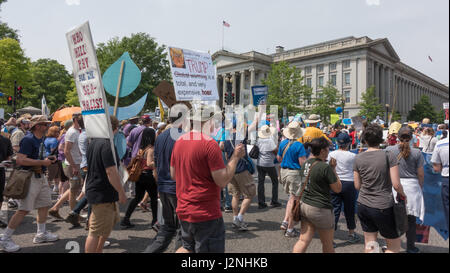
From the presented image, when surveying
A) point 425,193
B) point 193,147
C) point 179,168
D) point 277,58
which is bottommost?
point 425,193

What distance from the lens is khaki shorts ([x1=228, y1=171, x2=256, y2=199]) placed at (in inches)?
217

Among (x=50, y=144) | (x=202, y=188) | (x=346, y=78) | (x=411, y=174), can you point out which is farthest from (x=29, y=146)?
(x=346, y=78)

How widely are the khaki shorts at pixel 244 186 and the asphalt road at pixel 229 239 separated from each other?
2.10 feet

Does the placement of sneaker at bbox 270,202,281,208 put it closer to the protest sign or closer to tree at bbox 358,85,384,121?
the protest sign

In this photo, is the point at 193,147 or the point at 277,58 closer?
the point at 193,147

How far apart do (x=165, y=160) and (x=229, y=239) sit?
6.33ft

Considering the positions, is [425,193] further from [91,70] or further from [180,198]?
[91,70]

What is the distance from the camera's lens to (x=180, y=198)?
289 cm

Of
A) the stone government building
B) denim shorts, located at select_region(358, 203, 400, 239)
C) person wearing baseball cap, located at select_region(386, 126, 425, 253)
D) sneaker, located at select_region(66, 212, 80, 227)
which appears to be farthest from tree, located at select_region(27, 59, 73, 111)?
denim shorts, located at select_region(358, 203, 400, 239)

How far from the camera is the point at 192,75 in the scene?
15.5 ft

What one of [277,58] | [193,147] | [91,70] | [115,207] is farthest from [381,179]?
[277,58]

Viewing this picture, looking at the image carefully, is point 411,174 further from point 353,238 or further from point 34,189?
point 34,189

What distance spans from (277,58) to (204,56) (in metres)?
73.8

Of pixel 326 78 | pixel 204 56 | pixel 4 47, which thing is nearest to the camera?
pixel 204 56
